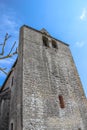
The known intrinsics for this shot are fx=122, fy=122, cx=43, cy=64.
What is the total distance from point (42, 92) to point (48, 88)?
25.7 inches

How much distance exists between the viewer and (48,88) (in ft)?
27.4

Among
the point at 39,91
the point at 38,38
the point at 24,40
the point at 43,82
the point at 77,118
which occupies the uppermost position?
the point at 38,38

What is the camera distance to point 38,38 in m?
11.4

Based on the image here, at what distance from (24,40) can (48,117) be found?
20.5 ft

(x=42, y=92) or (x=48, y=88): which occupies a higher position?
(x=48, y=88)

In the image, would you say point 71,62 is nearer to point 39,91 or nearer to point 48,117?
point 39,91

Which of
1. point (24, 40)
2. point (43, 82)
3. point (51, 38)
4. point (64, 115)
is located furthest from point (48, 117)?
point (51, 38)

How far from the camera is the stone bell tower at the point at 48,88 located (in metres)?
6.84

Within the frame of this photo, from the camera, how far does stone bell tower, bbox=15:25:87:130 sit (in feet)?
22.4

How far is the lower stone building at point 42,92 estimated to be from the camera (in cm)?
679

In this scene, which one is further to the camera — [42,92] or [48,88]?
[48,88]

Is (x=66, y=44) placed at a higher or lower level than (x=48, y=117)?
higher

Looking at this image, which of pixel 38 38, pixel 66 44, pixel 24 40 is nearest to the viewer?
pixel 24 40

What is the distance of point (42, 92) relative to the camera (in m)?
7.88
